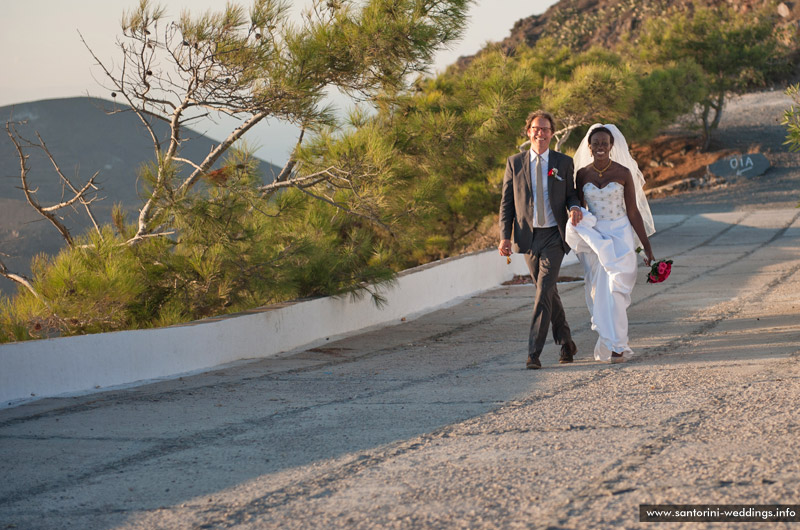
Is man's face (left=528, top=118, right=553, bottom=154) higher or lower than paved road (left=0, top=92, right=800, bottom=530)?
higher

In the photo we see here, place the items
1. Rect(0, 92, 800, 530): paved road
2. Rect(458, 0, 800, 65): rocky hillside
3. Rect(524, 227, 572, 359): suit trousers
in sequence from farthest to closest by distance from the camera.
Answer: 1. Rect(458, 0, 800, 65): rocky hillside
2. Rect(524, 227, 572, 359): suit trousers
3. Rect(0, 92, 800, 530): paved road

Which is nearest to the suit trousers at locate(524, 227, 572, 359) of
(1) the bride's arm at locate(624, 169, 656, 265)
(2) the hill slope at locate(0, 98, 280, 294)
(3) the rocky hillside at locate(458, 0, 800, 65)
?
(1) the bride's arm at locate(624, 169, 656, 265)

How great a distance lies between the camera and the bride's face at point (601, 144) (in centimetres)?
775

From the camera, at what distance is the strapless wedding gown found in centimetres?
770

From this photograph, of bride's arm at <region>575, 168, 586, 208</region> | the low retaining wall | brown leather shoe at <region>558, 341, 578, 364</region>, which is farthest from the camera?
bride's arm at <region>575, 168, 586, 208</region>

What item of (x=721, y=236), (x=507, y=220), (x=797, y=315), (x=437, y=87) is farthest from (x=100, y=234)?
(x=721, y=236)

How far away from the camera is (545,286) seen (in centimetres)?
766

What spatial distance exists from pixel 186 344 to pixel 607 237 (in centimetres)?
399

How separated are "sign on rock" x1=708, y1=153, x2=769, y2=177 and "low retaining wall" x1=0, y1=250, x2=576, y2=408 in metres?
25.4

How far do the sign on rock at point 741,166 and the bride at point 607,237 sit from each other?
2942cm

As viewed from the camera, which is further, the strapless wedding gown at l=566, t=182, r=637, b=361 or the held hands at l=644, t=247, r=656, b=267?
the held hands at l=644, t=247, r=656, b=267

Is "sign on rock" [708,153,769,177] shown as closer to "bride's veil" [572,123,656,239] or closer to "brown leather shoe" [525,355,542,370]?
"bride's veil" [572,123,656,239]

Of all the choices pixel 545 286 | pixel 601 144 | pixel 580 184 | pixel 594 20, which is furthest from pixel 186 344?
pixel 594 20

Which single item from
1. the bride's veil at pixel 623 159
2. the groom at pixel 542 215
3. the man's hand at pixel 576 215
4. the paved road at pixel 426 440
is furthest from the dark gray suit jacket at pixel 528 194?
the paved road at pixel 426 440
